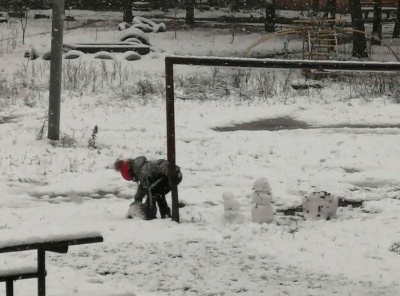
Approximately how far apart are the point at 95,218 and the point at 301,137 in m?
5.41

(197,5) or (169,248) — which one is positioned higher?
(197,5)

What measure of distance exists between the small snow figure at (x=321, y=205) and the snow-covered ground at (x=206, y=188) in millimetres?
129

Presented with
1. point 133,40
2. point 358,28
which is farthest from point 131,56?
point 358,28

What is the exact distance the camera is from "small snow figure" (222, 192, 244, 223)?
294 inches

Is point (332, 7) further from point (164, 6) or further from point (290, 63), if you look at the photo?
point (290, 63)

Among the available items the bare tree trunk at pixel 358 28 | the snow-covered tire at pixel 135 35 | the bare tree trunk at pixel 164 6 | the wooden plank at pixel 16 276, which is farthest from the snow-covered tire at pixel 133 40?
the wooden plank at pixel 16 276

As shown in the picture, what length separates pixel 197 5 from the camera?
3641 cm

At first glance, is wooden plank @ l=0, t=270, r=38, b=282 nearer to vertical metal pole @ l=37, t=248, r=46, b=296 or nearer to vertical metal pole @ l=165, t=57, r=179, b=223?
vertical metal pole @ l=37, t=248, r=46, b=296

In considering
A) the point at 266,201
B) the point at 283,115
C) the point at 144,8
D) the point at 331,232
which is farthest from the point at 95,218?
the point at 144,8

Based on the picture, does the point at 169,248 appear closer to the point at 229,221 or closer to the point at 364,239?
the point at 229,221

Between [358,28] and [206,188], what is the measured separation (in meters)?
16.1

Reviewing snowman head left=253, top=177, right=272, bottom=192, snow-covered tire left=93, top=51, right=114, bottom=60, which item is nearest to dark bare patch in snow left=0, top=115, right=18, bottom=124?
snowman head left=253, top=177, right=272, bottom=192

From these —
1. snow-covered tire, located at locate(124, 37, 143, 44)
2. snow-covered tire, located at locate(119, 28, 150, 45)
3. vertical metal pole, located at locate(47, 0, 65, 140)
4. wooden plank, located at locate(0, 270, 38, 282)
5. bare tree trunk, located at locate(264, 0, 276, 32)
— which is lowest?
wooden plank, located at locate(0, 270, 38, 282)

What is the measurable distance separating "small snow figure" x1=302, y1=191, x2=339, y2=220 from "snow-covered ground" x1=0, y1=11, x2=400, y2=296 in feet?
0.42
